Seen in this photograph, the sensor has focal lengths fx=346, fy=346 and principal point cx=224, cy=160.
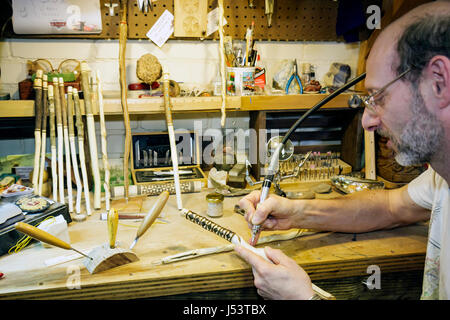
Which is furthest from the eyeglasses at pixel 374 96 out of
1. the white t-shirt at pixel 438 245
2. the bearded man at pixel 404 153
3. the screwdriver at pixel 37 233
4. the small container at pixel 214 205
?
the screwdriver at pixel 37 233

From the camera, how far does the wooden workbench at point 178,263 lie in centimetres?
100

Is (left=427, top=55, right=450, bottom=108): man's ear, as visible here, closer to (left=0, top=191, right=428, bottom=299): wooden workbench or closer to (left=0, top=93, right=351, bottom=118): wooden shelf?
(left=0, top=191, right=428, bottom=299): wooden workbench

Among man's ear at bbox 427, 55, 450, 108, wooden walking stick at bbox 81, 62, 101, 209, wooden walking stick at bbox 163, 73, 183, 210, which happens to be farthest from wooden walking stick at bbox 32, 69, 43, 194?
man's ear at bbox 427, 55, 450, 108

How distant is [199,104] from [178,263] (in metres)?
0.80

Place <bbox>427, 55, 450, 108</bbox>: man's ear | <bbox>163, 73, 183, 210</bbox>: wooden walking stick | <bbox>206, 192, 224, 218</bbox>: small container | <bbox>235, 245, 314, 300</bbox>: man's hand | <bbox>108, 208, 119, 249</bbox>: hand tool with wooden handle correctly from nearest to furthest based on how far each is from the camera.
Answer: <bbox>427, 55, 450, 108</bbox>: man's ear, <bbox>235, 245, 314, 300</bbox>: man's hand, <bbox>108, 208, 119, 249</bbox>: hand tool with wooden handle, <bbox>206, 192, 224, 218</bbox>: small container, <bbox>163, 73, 183, 210</bbox>: wooden walking stick

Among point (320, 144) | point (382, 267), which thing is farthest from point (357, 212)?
point (320, 144)

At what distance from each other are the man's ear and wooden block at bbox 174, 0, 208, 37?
4.15 feet

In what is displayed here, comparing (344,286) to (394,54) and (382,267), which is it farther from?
(394,54)

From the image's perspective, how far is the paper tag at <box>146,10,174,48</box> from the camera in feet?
5.84

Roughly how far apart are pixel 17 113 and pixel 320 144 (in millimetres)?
1611

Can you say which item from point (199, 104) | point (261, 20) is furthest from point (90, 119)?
point (261, 20)

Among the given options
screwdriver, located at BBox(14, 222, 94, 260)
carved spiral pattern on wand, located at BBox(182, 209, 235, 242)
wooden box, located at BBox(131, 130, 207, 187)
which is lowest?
carved spiral pattern on wand, located at BBox(182, 209, 235, 242)

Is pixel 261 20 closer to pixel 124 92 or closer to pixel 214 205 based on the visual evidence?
pixel 124 92

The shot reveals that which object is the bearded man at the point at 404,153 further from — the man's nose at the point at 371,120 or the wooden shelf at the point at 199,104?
the wooden shelf at the point at 199,104
